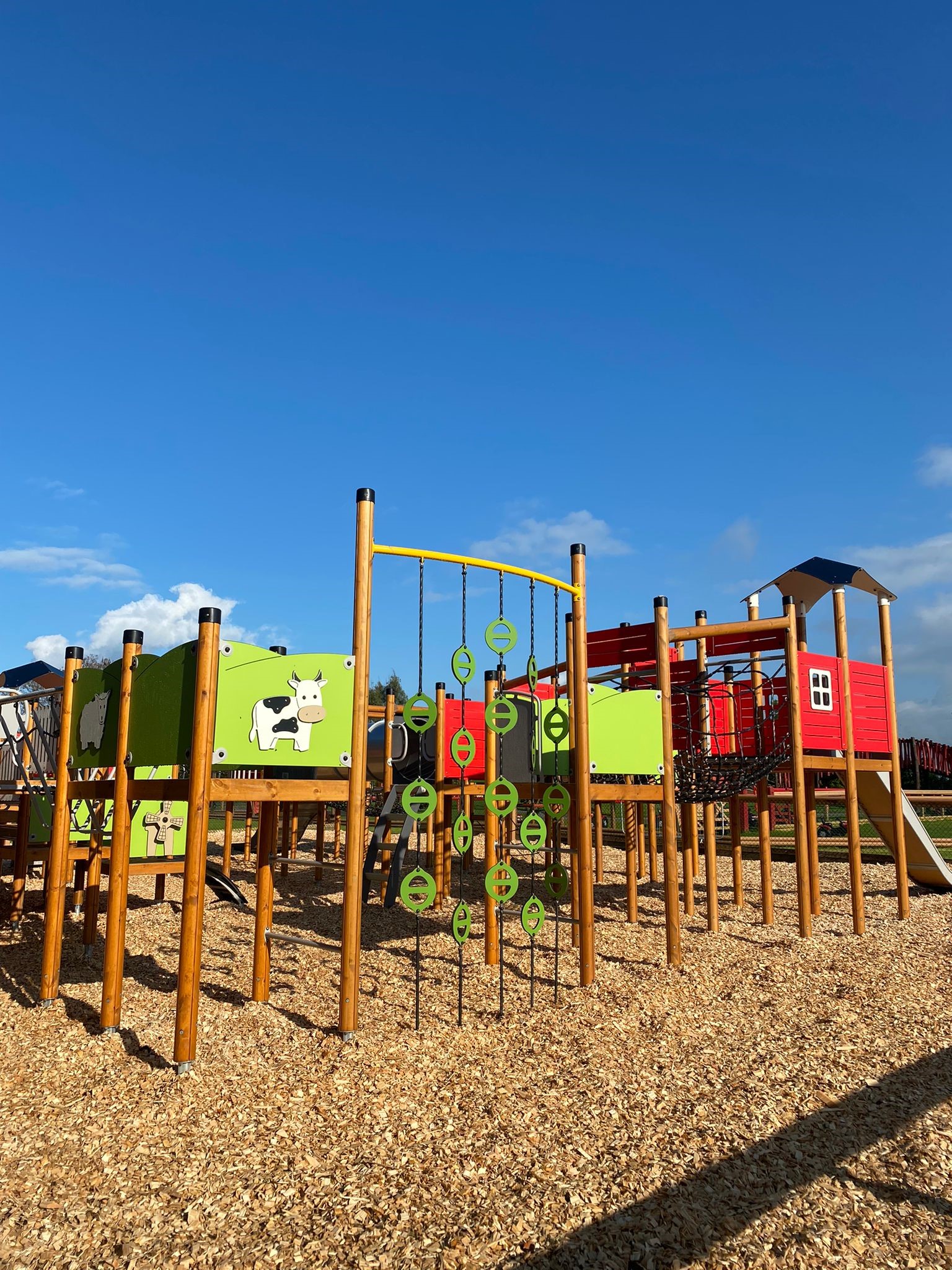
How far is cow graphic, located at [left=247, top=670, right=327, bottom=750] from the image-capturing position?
5496 mm

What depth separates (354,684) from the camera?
18.5ft

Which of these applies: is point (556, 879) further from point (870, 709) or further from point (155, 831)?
point (870, 709)

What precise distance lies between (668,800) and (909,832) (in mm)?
6865

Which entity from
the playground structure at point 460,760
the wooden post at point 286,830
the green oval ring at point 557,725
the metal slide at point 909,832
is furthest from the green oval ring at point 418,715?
the wooden post at point 286,830

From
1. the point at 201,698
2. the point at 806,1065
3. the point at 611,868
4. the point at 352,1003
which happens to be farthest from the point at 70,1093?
the point at 611,868

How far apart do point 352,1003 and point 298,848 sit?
16.1 metres

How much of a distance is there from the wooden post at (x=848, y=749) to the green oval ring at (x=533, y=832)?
491 centimetres

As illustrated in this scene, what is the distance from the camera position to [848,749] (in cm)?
1021

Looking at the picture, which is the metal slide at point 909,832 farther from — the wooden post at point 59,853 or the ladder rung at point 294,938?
the wooden post at point 59,853

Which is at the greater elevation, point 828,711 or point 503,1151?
point 828,711

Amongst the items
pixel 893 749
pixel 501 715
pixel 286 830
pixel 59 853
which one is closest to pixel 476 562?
pixel 501 715

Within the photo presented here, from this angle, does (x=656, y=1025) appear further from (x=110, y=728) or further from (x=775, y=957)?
(x=110, y=728)

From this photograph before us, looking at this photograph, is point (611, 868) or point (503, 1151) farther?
point (611, 868)

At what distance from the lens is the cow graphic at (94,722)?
637 centimetres
